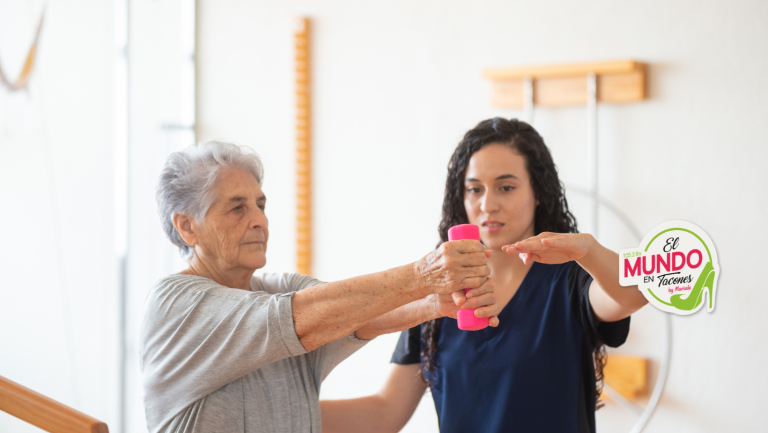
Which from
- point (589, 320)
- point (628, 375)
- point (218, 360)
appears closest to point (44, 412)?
point (218, 360)

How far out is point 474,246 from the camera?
119cm

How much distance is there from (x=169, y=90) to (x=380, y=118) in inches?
44.0

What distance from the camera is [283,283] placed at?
148 centimetres

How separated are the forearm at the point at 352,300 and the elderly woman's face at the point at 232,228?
257mm

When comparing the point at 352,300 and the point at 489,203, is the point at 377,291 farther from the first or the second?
the point at 489,203

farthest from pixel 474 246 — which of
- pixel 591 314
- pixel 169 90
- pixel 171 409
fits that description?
pixel 169 90

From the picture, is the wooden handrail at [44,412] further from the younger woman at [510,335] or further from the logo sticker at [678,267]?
the logo sticker at [678,267]

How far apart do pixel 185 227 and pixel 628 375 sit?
6.44ft

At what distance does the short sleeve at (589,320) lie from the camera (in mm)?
1343

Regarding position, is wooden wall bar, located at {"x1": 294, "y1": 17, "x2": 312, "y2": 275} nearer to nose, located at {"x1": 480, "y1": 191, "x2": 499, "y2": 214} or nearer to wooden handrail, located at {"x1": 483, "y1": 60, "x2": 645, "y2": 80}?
wooden handrail, located at {"x1": 483, "y1": 60, "x2": 645, "y2": 80}

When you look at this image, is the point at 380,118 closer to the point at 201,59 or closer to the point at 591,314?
the point at 201,59

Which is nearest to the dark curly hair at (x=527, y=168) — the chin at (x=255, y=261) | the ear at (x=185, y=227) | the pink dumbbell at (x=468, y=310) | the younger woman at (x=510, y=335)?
the younger woman at (x=510, y=335)

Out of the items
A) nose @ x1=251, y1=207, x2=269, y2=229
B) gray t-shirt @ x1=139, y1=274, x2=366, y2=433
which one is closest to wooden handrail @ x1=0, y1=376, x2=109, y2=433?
gray t-shirt @ x1=139, y1=274, x2=366, y2=433

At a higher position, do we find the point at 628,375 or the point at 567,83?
the point at 567,83
